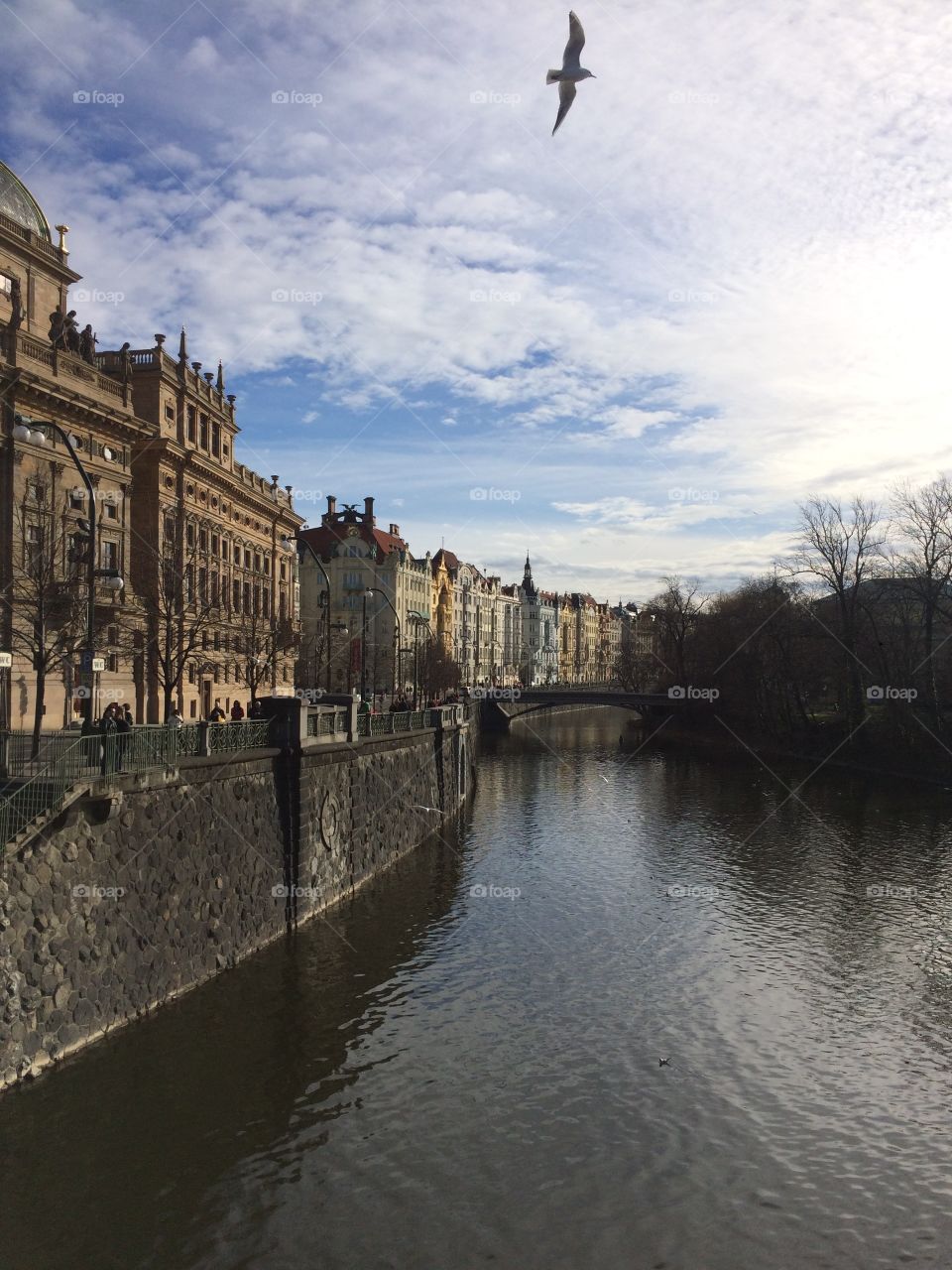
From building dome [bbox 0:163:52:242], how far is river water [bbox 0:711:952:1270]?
2993 cm

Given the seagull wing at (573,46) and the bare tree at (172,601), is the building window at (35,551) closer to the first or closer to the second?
the bare tree at (172,601)

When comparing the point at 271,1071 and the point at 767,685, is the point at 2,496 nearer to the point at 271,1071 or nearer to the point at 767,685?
→ the point at 271,1071

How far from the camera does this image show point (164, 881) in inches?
690

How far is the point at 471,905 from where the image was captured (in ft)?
86.3

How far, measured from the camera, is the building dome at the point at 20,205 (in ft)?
121

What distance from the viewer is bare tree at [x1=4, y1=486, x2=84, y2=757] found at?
2562 centimetres

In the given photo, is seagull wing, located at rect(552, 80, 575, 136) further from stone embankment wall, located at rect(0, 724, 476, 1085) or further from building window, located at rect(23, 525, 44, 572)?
building window, located at rect(23, 525, 44, 572)

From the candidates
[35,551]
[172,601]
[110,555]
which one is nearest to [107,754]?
[35,551]

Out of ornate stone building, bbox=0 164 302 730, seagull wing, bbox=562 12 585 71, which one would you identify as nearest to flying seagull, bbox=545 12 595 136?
seagull wing, bbox=562 12 585 71

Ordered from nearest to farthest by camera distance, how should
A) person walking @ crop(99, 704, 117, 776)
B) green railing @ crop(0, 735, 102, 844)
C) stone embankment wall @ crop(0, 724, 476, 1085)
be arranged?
green railing @ crop(0, 735, 102, 844) < stone embankment wall @ crop(0, 724, 476, 1085) < person walking @ crop(99, 704, 117, 776)

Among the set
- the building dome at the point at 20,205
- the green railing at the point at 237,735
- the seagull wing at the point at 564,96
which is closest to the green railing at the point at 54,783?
the green railing at the point at 237,735

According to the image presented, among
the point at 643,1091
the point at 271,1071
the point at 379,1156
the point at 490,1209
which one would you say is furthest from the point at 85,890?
the point at 643,1091

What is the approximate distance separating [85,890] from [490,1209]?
307 inches

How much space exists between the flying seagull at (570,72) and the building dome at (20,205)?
30601mm
